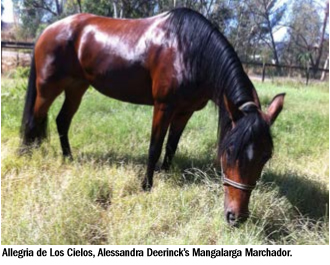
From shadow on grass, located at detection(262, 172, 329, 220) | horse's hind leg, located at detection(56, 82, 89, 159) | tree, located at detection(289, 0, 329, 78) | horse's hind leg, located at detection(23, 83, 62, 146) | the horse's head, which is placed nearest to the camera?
the horse's head

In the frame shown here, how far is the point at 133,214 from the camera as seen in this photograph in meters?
3.12

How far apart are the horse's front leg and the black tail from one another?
1.55 meters

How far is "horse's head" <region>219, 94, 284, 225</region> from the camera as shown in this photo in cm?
274

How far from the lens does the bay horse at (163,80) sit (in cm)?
281

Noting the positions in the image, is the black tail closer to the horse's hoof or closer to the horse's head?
the horse's hoof

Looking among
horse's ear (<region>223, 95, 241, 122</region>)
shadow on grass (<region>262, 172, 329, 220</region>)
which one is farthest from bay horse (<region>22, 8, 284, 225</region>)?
shadow on grass (<region>262, 172, 329, 220</region>)

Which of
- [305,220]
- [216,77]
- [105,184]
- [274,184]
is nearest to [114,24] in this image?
[216,77]

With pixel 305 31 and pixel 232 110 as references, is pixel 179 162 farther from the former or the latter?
pixel 305 31

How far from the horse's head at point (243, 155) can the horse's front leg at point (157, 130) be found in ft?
2.86

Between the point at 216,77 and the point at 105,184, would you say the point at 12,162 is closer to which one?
the point at 105,184

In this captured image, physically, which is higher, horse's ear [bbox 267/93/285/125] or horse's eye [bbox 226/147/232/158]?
horse's ear [bbox 267/93/285/125]

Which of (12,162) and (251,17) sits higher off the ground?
(251,17)

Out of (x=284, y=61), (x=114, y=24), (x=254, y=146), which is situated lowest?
(x=284, y=61)
